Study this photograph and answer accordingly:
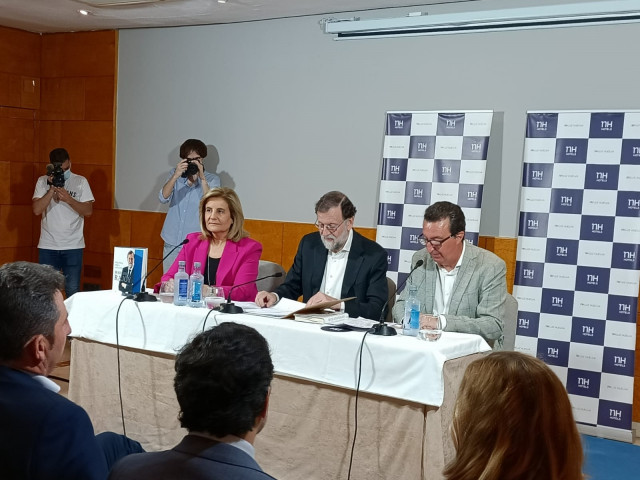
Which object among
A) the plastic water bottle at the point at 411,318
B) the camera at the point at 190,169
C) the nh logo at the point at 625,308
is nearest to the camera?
the plastic water bottle at the point at 411,318

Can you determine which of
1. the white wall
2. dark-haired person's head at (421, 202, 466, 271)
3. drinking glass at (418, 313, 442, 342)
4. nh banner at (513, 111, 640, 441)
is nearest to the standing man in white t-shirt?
the white wall

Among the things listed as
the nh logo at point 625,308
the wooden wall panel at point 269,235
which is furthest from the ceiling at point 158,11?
the nh logo at point 625,308

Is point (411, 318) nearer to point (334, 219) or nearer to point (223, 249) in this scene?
point (334, 219)

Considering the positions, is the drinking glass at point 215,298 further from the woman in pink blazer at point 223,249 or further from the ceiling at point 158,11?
the ceiling at point 158,11

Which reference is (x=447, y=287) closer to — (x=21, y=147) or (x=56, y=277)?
(x=56, y=277)

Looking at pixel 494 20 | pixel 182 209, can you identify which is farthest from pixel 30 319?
pixel 182 209

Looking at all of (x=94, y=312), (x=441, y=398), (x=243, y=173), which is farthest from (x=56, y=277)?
(x=243, y=173)

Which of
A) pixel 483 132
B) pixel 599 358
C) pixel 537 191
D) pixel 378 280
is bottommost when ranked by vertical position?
pixel 599 358

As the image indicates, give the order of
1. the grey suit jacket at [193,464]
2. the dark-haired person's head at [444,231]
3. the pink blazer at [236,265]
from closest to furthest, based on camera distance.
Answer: the grey suit jacket at [193,464]
the dark-haired person's head at [444,231]
the pink blazer at [236,265]

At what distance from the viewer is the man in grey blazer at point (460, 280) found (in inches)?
138

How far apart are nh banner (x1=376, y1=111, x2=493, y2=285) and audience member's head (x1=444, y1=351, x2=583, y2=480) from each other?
3.82 metres

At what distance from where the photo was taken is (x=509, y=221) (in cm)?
524

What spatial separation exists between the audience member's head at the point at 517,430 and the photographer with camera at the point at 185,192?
498cm

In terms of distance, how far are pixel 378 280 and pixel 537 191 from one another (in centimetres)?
154
